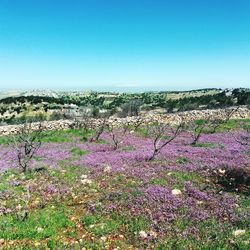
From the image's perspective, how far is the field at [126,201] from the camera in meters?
10.7

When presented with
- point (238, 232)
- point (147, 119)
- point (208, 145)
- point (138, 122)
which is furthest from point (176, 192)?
point (147, 119)

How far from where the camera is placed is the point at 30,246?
33.8ft

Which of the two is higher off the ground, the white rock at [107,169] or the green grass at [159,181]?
the green grass at [159,181]

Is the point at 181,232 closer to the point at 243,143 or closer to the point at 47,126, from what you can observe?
the point at 243,143

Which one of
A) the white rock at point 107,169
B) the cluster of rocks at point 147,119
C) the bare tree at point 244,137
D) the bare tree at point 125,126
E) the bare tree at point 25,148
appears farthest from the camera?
the cluster of rocks at point 147,119

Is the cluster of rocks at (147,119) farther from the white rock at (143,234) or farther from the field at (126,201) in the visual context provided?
the white rock at (143,234)

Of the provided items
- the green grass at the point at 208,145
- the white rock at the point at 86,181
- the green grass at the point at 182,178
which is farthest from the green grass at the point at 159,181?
the green grass at the point at 208,145

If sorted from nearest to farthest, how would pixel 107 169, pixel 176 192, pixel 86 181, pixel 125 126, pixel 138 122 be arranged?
pixel 176 192
pixel 86 181
pixel 107 169
pixel 125 126
pixel 138 122

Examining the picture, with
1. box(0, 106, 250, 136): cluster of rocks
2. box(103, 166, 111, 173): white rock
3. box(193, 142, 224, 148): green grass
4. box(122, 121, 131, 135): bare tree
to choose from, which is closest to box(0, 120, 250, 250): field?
box(103, 166, 111, 173): white rock

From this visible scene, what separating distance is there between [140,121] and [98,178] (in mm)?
20231

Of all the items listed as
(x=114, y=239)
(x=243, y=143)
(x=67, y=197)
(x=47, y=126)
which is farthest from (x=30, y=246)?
(x=47, y=126)

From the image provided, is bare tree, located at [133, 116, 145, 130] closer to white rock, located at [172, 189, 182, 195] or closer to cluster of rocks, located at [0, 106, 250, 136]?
cluster of rocks, located at [0, 106, 250, 136]

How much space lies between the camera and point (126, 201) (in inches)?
529

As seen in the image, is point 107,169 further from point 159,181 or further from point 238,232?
point 238,232
